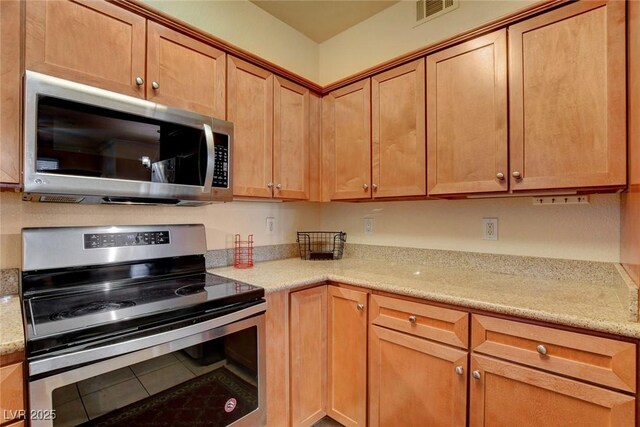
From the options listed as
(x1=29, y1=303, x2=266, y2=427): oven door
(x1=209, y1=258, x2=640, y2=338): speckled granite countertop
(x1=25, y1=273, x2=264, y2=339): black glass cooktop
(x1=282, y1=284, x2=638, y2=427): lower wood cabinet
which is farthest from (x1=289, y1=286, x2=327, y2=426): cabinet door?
(x1=25, y1=273, x2=264, y2=339): black glass cooktop

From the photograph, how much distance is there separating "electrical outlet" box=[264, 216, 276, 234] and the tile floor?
1134 millimetres

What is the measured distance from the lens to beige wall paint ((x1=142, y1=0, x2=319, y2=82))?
185 cm

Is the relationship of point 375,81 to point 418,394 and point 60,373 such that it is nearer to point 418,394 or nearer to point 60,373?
point 418,394

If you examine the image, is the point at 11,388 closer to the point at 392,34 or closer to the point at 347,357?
the point at 347,357

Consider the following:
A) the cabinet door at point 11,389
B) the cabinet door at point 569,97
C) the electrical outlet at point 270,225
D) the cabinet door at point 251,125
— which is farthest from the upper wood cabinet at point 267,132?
the cabinet door at point 569,97

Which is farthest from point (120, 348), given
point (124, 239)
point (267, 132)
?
point (267, 132)

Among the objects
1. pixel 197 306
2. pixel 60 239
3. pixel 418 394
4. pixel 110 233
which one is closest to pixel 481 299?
pixel 418 394

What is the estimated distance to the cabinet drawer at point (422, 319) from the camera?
4.11 ft

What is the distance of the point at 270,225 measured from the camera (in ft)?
7.32

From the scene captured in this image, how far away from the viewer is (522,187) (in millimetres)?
1394

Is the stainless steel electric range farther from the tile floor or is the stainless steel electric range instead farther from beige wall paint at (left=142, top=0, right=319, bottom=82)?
beige wall paint at (left=142, top=0, right=319, bottom=82)

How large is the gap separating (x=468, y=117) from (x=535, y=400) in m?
1.22

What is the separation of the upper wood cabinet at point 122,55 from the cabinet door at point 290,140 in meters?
0.38

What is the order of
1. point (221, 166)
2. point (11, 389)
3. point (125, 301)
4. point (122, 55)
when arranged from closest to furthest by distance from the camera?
point (11, 389) → point (125, 301) → point (122, 55) → point (221, 166)
